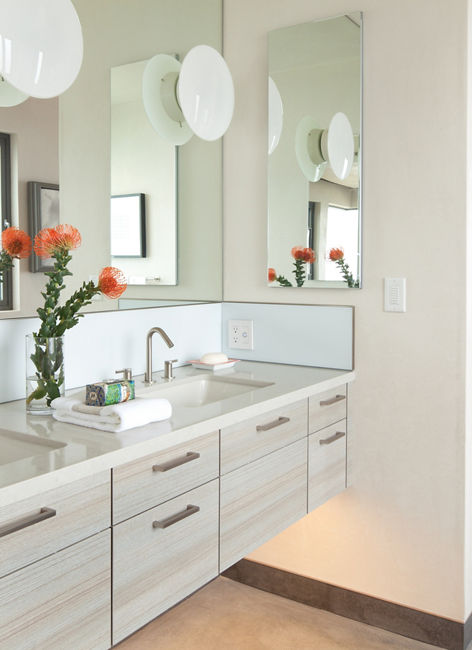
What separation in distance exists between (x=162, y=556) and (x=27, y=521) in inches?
16.3

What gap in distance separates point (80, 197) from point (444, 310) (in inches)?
48.0

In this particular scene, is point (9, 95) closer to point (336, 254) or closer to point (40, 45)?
point (40, 45)

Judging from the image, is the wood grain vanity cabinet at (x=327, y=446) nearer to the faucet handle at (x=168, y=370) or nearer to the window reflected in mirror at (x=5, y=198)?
the faucet handle at (x=168, y=370)

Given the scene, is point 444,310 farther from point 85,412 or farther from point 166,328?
point 85,412

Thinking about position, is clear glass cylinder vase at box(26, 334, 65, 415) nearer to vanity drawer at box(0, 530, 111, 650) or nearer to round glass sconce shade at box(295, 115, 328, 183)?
vanity drawer at box(0, 530, 111, 650)

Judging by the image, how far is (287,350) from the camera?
7.95 feet

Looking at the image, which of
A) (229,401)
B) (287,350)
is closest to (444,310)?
(287,350)

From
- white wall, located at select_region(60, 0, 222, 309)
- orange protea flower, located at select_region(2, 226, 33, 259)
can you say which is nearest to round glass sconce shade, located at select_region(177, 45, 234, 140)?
white wall, located at select_region(60, 0, 222, 309)

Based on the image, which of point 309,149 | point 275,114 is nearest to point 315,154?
point 309,149

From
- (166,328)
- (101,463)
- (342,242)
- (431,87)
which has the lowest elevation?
(101,463)

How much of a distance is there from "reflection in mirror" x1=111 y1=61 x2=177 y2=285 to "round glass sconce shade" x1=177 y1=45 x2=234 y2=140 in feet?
0.48

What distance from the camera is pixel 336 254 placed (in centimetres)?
227

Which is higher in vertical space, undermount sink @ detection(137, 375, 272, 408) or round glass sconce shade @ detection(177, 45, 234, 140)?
round glass sconce shade @ detection(177, 45, 234, 140)

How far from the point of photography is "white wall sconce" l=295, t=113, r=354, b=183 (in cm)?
222
